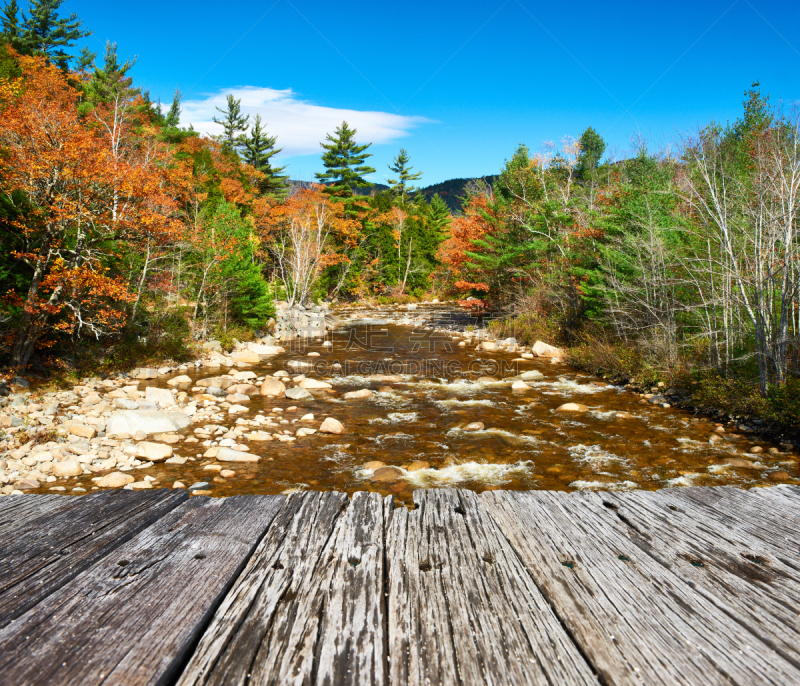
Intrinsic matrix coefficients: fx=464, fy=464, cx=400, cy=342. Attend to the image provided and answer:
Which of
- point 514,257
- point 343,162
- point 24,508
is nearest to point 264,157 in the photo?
point 343,162

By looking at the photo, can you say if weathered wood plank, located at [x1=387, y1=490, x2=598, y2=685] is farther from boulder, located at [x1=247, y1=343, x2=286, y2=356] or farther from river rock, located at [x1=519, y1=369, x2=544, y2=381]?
boulder, located at [x1=247, y1=343, x2=286, y2=356]

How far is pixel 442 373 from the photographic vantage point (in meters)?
14.8

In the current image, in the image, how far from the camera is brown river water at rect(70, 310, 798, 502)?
23.2 feet

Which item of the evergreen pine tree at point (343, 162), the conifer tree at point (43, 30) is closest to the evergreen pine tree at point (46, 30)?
the conifer tree at point (43, 30)

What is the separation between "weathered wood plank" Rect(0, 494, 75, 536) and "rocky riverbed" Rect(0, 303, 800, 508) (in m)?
4.81

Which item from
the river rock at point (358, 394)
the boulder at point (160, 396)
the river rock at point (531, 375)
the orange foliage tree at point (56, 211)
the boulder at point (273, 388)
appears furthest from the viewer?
the river rock at point (531, 375)

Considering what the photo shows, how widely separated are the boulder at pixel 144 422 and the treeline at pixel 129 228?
2.10 meters

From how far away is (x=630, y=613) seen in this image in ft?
4.45

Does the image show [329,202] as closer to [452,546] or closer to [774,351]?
[774,351]

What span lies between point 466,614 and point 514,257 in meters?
23.0

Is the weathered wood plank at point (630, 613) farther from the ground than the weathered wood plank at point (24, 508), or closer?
farther from the ground

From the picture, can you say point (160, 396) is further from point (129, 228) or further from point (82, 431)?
point (129, 228)

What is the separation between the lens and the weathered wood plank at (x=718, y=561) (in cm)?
131

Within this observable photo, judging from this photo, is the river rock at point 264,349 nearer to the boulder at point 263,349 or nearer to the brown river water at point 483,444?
the boulder at point 263,349
